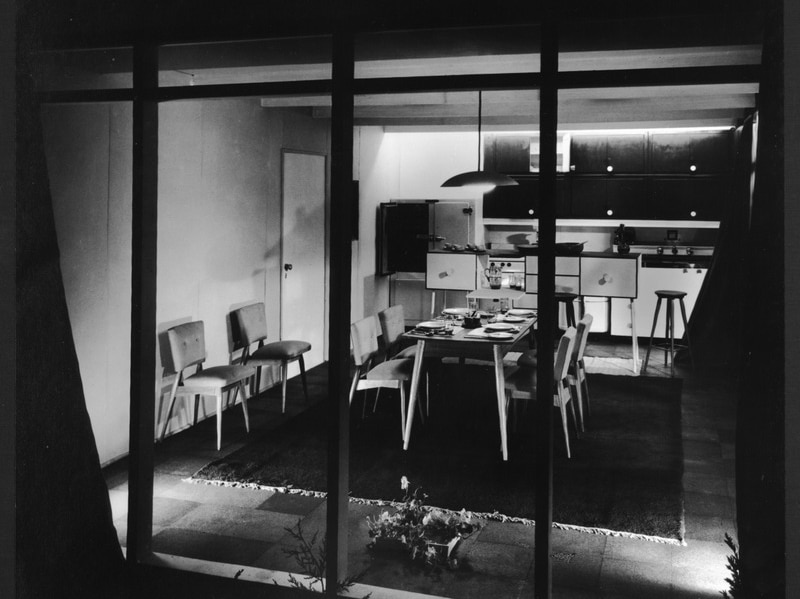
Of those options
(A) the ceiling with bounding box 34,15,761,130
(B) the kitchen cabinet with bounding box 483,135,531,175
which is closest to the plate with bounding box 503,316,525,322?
(A) the ceiling with bounding box 34,15,761,130

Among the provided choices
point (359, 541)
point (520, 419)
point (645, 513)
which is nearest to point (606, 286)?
point (520, 419)

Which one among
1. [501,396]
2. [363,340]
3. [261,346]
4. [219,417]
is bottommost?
[219,417]

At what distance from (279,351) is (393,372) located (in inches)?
43.6

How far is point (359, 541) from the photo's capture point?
3.79 meters

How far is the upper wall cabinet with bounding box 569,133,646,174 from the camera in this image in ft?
34.2

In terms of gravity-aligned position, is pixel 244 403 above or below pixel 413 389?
below

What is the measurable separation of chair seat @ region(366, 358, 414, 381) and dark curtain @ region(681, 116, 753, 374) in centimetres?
405

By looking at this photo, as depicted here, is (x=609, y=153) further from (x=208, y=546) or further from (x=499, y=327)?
(x=208, y=546)

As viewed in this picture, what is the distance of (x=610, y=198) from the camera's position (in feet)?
34.3

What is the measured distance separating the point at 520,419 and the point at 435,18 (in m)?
3.95

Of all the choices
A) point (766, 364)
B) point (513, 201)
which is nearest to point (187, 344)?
point (766, 364)

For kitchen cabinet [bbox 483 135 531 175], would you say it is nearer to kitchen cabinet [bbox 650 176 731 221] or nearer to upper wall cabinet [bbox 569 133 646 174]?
upper wall cabinet [bbox 569 133 646 174]

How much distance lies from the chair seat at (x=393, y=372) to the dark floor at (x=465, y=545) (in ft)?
3.91

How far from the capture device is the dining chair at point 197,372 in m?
5.11
